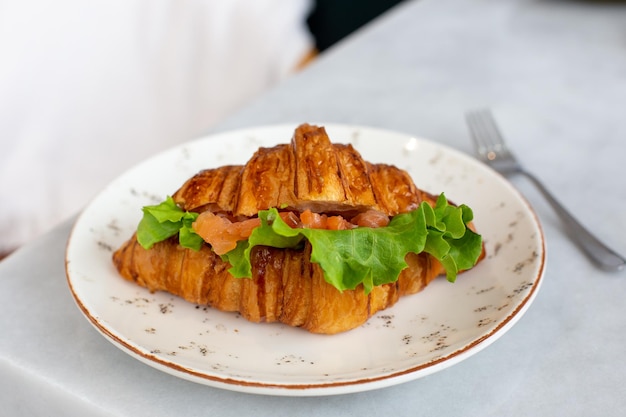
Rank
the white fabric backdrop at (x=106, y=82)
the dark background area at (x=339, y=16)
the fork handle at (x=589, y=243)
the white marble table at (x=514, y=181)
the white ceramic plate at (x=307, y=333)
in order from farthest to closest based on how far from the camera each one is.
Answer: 1. the dark background area at (x=339, y=16)
2. the white fabric backdrop at (x=106, y=82)
3. the fork handle at (x=589, y=243)
4. the white marble table at (x=514, y=181)
5. the white ceramic plate at (x=307, y=333)

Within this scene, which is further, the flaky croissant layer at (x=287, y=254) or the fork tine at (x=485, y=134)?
the fork tine at (x=485, y=134)

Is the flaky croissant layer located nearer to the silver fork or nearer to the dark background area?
the silver fork

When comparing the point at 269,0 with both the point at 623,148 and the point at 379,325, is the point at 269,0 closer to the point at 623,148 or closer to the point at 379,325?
the point at 623,148

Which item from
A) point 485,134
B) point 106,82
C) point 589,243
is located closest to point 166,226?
point 589,243

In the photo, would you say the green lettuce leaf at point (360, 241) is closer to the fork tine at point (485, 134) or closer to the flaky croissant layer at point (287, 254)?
the flaky croissant layer at point (287, 254)

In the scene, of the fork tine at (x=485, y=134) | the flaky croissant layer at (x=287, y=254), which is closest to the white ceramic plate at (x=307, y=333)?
the flaky croissant layer at (x=287, y=254)

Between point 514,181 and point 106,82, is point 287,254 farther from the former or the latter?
point 106,82

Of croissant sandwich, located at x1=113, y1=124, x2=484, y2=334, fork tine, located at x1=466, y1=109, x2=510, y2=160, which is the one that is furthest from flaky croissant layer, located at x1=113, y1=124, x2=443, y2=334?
fork tine, located at x1=466, y1=109, x2=510, y2=160
